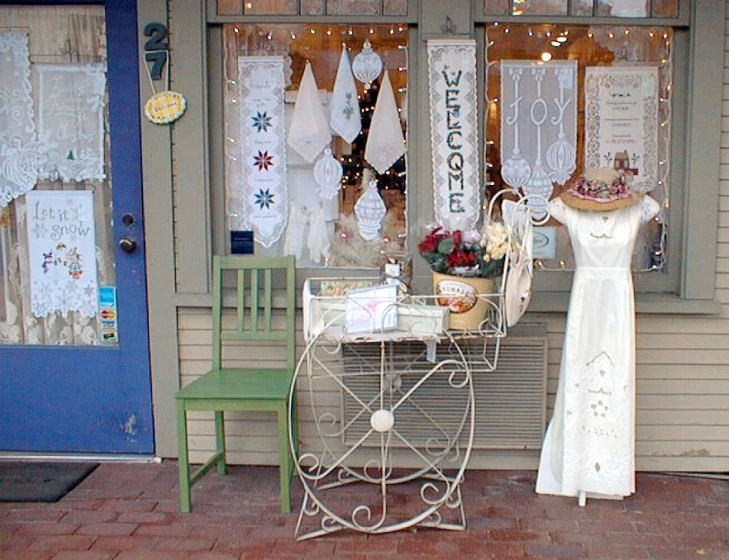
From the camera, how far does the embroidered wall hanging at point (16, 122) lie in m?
3.54

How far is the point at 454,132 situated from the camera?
3.39 metres

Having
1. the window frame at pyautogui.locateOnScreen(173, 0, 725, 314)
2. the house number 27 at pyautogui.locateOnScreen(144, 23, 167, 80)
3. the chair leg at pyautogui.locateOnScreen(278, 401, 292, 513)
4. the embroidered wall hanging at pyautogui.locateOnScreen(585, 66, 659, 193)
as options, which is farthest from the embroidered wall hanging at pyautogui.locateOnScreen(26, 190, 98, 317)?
the embroidered wall hanging at pyautogui.locateOnScreen(585, 66, 659, 193)

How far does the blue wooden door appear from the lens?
3.49 meters

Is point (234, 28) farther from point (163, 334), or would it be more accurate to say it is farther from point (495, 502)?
point (495, 502)

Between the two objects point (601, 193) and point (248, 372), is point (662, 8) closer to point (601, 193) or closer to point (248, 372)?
point (601, 193)

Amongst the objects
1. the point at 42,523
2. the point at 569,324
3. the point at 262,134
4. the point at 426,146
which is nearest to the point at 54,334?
the point at 42,523

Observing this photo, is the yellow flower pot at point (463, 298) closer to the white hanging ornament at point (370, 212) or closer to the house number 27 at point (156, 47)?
the white hanging ornament at point (370, 212)

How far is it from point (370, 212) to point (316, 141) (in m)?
0.41

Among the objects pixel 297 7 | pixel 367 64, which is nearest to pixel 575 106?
pixel 367 64

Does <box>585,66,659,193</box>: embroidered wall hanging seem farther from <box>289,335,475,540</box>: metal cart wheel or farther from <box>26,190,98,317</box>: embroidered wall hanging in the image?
<box>26,190,98,317</box>: embroidered wall hanging

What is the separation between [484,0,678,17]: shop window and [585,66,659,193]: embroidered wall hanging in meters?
0.24

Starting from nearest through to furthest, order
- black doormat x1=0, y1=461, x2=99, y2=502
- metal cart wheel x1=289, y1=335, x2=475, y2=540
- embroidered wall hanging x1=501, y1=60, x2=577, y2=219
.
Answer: metal cart wheel x1=289, y1=335, x2=475, y2=540, black doormat x1=0, y1=461, x2=99, y2=502, embroidered wall hanging x1=501, y1=60, x2=577, y2=219

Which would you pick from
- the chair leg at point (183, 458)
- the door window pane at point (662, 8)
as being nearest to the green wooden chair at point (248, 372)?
the chair leg at point (183, 458)

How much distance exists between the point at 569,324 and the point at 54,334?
2.40 meters
